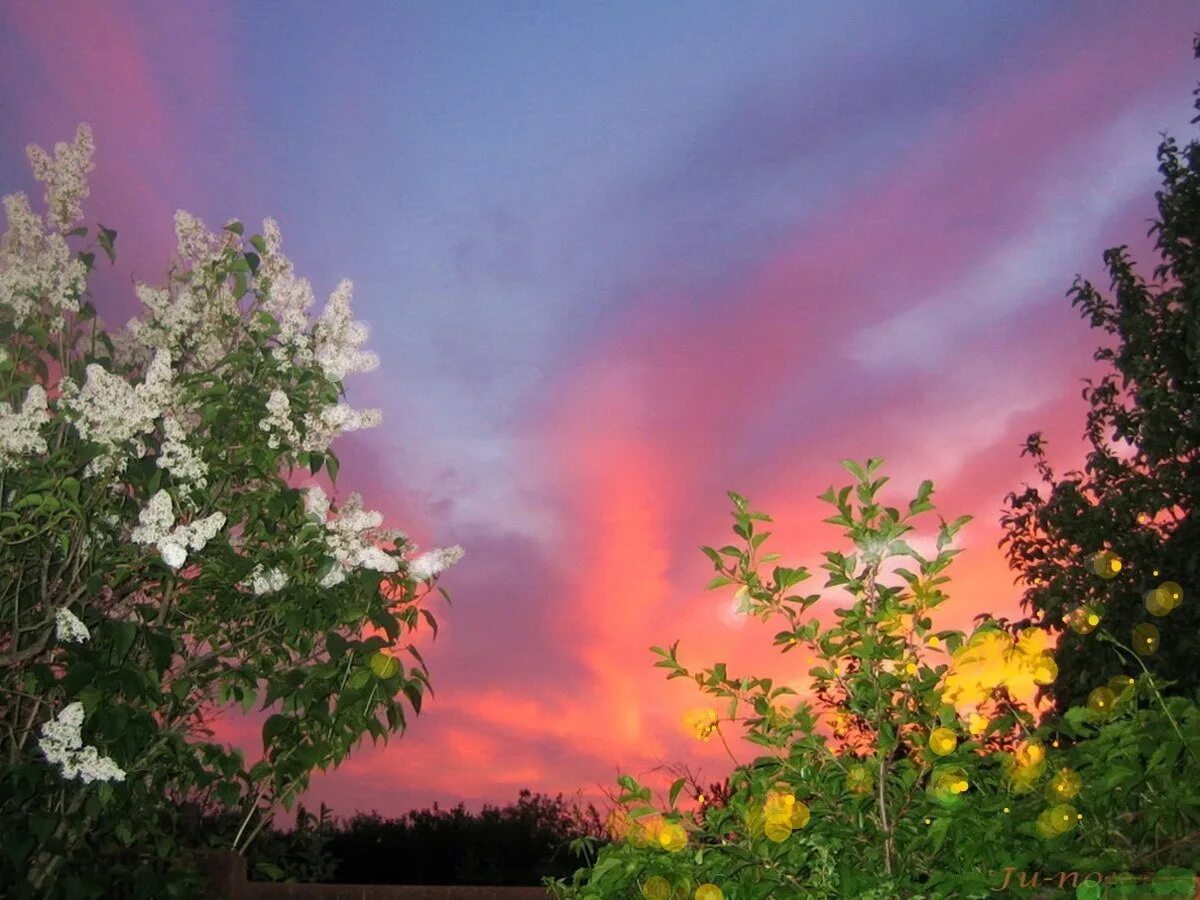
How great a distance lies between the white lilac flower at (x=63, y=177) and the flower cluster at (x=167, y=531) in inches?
62.7

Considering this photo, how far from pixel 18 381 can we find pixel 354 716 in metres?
2.05

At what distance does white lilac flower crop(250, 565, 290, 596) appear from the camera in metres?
4.34

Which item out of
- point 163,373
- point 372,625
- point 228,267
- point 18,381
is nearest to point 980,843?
point 372,625

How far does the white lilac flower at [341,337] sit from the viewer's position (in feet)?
15.5

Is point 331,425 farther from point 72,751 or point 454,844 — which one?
point 454,844

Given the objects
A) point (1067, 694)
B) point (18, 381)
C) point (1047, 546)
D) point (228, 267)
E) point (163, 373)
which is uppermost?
point (1047, 546)

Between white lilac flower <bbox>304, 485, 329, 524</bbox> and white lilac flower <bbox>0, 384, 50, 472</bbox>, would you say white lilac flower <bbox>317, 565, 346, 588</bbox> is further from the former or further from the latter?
white lilac flower <bbox>0, 384, 50, 472</bbox>

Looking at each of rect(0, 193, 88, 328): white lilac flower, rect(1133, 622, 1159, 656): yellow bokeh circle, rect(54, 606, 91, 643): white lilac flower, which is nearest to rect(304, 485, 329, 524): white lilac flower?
rect(54, 606, 91, 643): white lilac flower

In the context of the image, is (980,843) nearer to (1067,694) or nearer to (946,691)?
(946,691)

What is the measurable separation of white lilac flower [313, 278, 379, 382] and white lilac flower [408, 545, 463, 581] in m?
0.85

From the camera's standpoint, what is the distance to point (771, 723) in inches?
128

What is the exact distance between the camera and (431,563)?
14.5 feet

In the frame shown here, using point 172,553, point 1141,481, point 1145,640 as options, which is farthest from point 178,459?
point 1141,481

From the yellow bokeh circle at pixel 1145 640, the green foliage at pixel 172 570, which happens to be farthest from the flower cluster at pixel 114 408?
the yellow bokeh circle at pixel 1145 640
